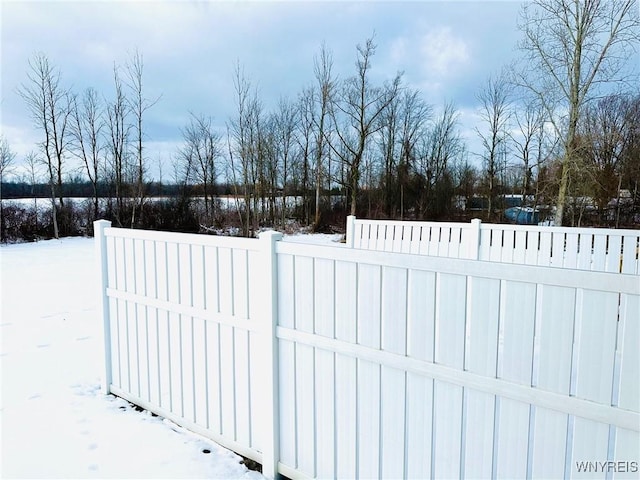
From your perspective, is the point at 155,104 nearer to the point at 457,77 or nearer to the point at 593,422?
the point at 457,77

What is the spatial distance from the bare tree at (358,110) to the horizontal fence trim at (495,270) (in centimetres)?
1308

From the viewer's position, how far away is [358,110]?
15336 millimetres

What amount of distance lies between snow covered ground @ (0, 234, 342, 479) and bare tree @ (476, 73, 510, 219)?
1647 cm

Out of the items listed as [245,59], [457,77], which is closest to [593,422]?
[457,77]

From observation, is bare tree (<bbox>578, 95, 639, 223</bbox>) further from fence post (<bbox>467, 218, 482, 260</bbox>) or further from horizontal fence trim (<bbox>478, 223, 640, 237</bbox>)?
fence post (<bbox>467, 218, 482, 260</bbox>)

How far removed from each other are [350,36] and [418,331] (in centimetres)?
1528

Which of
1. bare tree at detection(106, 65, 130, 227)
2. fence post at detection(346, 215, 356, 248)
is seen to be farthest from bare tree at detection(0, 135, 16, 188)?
fence post at detection(346, 215, 356, 248)

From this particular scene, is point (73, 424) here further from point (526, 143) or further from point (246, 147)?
point (526, 143)

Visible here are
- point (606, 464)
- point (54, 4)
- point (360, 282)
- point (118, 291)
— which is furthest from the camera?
point (54, 4)

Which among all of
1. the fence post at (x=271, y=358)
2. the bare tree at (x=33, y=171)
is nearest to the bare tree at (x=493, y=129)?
the fence post at (x=271, y=358)

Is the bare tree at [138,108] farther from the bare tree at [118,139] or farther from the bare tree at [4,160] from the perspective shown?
the bare tree at [4,160]

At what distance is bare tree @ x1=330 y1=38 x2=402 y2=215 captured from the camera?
15.0 metres

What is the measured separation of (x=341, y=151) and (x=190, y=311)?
49.6 feet

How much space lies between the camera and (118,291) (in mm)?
2904
